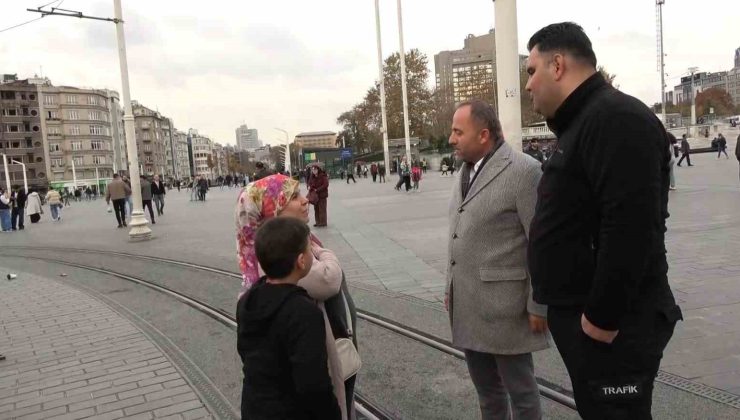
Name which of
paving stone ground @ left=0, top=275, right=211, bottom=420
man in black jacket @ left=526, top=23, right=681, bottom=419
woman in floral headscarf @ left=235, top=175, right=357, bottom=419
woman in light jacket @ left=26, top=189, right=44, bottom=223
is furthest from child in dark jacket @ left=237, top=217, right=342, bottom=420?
woman in light jacket @ left=26, top=189, right=44, bottom=223

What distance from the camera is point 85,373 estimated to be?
5047 millimetres

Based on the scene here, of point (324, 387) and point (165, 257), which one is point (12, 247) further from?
point (324, 387)

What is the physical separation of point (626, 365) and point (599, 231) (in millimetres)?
481

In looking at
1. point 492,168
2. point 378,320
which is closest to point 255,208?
point 492,168

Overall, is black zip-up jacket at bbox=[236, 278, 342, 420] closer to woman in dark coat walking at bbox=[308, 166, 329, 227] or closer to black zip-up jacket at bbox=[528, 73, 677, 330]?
black zip-up jacket at bbox=[528, 73, 677, 330]

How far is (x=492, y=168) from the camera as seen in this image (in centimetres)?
291

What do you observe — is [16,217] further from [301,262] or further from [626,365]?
[626,365]

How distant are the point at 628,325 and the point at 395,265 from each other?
7.07 meters

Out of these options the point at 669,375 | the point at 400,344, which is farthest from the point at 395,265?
the point at 669,375

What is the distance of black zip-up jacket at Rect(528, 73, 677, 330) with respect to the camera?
187 centimetres

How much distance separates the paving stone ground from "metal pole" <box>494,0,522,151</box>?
5057 mm

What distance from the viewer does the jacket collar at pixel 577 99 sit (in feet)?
6.79

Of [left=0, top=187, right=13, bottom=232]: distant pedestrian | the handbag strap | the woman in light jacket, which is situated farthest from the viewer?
the woman in light jacket

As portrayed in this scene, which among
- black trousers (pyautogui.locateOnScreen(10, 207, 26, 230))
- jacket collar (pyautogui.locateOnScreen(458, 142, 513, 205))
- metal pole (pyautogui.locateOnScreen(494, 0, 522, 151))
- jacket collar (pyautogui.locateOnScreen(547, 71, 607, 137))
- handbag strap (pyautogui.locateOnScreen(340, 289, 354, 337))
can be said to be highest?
metal pole (pyautogui.locateOnScreen(494, 0, 522, 151))
